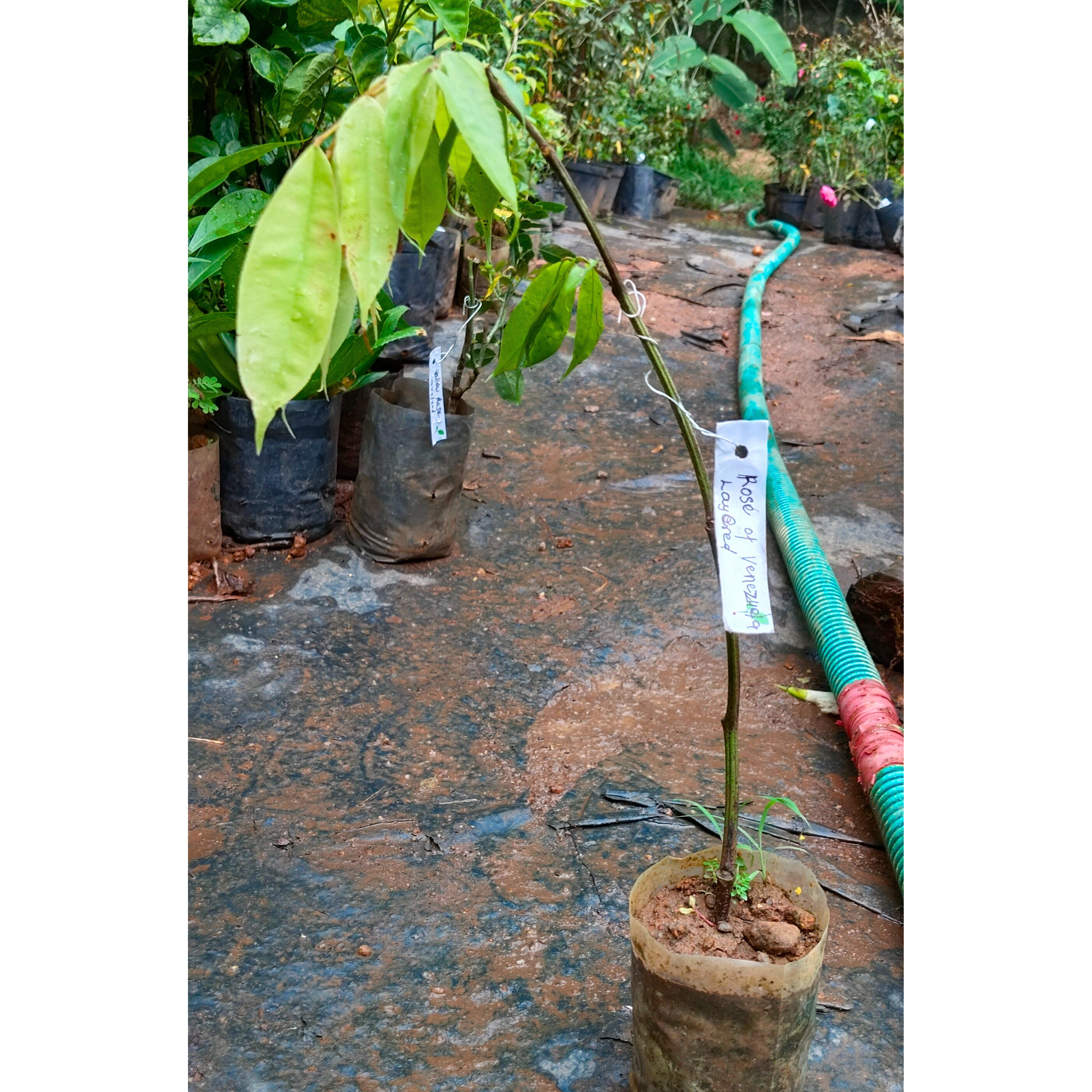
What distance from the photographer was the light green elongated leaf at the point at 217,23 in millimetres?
2283

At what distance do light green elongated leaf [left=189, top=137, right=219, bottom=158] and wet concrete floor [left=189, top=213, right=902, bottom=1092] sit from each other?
1.00 metres

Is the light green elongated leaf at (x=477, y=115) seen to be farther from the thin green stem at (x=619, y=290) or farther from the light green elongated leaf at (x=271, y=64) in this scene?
the light green elongated leaf at (x=271, y=64)

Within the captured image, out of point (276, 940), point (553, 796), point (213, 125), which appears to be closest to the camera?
point (276, 940)

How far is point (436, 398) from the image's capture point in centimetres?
242

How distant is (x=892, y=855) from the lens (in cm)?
163

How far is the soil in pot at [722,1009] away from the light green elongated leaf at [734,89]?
7.58 metres

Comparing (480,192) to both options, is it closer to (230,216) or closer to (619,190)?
(230,216)

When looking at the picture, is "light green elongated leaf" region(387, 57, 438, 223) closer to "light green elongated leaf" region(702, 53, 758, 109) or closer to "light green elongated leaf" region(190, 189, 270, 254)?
"light green elongated leaf" region(190, 189, 270, 254)

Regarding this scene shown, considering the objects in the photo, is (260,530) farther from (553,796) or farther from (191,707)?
(553,796)

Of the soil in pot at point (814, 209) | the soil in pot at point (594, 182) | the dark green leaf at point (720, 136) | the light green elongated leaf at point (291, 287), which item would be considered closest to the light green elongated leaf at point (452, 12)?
the light green elongated leaf at point (291, 287)

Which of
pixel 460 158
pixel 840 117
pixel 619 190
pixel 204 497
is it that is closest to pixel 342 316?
pixel 460 158

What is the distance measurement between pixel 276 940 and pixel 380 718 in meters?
0.67

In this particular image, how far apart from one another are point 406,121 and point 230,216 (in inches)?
→ 75.9

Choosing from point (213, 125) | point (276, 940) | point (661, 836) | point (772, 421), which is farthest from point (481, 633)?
point (772, 421)
